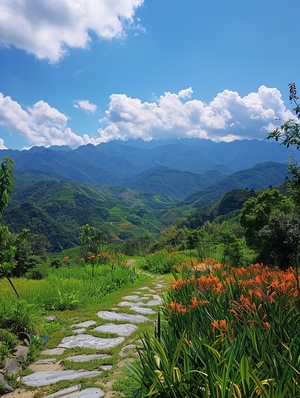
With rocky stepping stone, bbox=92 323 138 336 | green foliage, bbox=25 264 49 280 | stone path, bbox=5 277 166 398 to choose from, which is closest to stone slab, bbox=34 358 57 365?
stone path, bbox=5 277 166 398

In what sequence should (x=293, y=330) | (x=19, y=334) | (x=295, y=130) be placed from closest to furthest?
(x=293, y=330), (x=295, y=130), (x=19, y=334)

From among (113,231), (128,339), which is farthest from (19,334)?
(113,231)

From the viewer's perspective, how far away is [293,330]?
2.71 meters

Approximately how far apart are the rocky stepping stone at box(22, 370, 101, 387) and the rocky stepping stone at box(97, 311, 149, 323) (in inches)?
82.9

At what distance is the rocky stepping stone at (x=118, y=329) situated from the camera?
5.20m

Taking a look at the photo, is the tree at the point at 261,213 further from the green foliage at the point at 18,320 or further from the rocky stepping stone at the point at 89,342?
the green foliage at the point at 18,320

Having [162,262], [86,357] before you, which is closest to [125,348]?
[86,357]

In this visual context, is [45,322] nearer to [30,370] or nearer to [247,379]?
[30,370]

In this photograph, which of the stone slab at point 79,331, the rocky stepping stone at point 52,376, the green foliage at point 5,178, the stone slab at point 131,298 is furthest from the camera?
the stone slab at point 131,298

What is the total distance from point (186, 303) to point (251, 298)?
31.1 inches

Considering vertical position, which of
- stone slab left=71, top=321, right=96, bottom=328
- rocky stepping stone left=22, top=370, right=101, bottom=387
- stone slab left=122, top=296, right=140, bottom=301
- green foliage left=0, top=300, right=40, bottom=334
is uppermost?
green foliage left=0, top=300, right=40, bottom=334

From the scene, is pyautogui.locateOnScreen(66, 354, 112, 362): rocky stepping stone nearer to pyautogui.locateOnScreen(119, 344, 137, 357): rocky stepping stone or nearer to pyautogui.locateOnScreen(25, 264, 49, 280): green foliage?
pyautogui.locateOnScreen(119, 344, 137, 357): rocky stepping stone

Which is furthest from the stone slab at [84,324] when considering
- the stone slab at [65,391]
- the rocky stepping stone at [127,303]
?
the stone slab at [65,391]

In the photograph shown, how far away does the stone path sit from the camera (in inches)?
134
